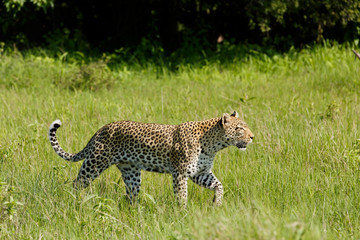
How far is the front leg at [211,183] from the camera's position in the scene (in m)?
5.97

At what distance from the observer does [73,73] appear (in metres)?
11.9

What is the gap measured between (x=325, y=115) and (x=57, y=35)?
9.37 meters

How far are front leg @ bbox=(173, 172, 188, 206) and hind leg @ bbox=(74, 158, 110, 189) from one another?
0.84 meters

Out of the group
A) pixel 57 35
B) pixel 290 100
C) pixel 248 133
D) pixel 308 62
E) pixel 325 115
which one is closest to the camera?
pixel 248 133

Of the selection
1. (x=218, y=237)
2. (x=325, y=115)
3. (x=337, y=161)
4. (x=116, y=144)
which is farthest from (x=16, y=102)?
(x=218, y=237)

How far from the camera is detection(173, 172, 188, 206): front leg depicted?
5934 mm

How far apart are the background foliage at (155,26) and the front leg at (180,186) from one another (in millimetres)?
9231

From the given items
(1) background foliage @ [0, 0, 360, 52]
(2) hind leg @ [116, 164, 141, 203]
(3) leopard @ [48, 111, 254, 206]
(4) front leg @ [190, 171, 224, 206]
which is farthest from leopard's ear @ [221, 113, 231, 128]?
(1) background foliage @ [0, 0, 360, 52]

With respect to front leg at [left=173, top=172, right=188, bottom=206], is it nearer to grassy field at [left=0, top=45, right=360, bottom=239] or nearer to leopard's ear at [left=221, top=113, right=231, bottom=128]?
grassy field at [left=0, top=45, right=360, bottom=239]

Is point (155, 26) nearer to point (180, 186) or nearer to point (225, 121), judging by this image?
point (225, 121)

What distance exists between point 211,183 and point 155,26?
1054 centimetres

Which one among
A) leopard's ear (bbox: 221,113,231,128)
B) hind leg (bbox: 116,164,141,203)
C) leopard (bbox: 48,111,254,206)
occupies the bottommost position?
hind leg (bbox: 116,164,141,203)

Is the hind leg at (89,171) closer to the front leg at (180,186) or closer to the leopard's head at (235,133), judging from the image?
the front leg at (180,186)

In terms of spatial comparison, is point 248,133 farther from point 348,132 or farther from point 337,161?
point 348,132
